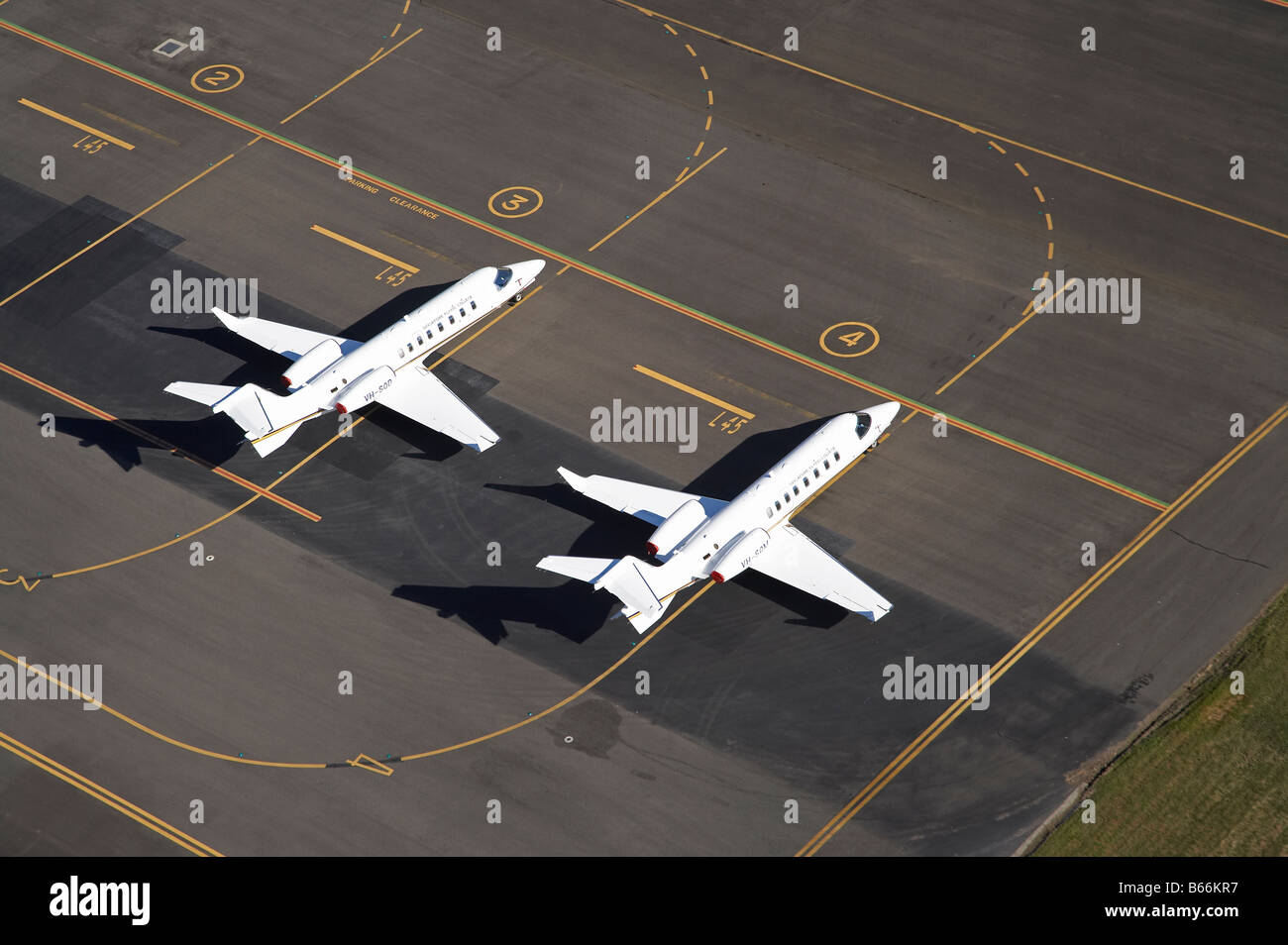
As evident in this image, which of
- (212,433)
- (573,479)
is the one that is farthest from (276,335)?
(573,479)

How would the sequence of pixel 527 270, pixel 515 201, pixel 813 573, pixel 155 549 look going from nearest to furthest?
pixel 813 573 < pixel 155 549 < pixel 527 270 < pixel 515 201

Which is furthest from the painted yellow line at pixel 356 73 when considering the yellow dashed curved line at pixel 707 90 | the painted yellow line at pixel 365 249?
the yellow dashed curved line at pixel 707 90

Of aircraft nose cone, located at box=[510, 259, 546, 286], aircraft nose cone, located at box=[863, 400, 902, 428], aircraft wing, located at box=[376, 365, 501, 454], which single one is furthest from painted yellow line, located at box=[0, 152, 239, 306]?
aircraft nose cone, located at box=[863, 400, 902, 428]

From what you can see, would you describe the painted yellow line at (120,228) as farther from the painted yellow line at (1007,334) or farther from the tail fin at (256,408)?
the painted yellow line at (1007,334)

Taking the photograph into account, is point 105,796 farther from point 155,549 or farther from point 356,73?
point 356,73

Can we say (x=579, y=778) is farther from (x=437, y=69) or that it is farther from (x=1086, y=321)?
(x=437, y=69)
